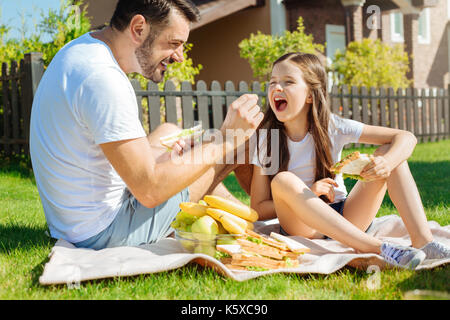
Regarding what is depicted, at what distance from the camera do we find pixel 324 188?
3158 mm

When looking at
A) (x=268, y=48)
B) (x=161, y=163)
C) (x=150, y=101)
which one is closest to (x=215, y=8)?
(x=268, y=48)

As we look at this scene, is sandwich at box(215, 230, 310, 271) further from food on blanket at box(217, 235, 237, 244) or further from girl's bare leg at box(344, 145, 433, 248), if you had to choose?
girl's bare leg at box(344, 145, 433, 248)

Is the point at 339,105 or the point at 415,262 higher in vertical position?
the point at 339,105

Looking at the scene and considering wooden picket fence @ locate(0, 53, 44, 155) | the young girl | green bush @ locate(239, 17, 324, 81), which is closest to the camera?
the young girl

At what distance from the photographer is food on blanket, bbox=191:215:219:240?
113 inches

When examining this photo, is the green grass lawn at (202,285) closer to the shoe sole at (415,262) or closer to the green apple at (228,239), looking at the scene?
the shoe sole at (415,262)

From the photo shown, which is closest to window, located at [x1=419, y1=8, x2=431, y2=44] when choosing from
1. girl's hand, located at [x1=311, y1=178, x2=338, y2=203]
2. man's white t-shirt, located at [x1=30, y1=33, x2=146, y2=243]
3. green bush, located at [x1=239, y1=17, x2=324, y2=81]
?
green bush, located at [x1=239, y1=17, x2=324, y2=81]

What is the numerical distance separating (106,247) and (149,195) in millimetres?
669

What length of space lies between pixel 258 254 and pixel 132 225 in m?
0.78

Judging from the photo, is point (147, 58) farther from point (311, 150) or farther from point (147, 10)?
point (311, 150)

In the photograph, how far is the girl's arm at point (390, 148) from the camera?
3.02 meters

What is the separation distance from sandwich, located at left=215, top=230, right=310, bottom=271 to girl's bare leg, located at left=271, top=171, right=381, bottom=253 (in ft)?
0.73

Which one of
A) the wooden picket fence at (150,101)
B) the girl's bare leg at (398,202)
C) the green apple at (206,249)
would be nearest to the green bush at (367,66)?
the wooden picket fence at (150,101)
